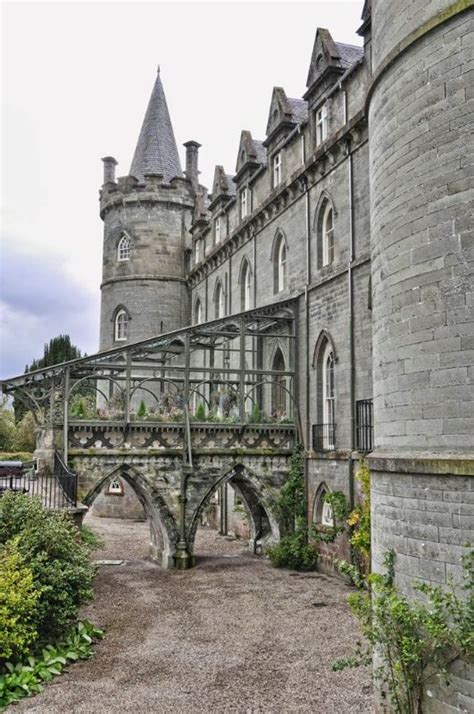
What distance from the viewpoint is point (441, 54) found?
8.75m

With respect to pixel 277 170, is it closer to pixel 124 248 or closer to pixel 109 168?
pixel 124 248

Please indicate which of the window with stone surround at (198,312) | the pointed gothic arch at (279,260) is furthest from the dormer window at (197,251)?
the pointed gothic arch at (279,260)

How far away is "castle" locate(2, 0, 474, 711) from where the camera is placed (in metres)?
8.38

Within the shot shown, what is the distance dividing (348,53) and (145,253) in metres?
14.8

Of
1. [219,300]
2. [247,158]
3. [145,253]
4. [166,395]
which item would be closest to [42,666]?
[166,395]

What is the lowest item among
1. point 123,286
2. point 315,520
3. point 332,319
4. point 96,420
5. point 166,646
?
point 166,646

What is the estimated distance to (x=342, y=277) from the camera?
18.4m

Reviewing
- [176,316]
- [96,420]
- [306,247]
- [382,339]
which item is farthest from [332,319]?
[176,316]

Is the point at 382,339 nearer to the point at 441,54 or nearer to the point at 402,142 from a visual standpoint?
the point at 402,142

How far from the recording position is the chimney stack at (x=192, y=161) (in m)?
35.1

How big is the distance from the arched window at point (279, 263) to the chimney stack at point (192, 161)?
12714 mm

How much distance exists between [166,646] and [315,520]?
7.94 metres

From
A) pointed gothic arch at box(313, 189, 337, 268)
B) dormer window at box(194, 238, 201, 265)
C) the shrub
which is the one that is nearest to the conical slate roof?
dormer window at box(194, 238, 201, 265)

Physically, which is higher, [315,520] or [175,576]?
[315,520]
